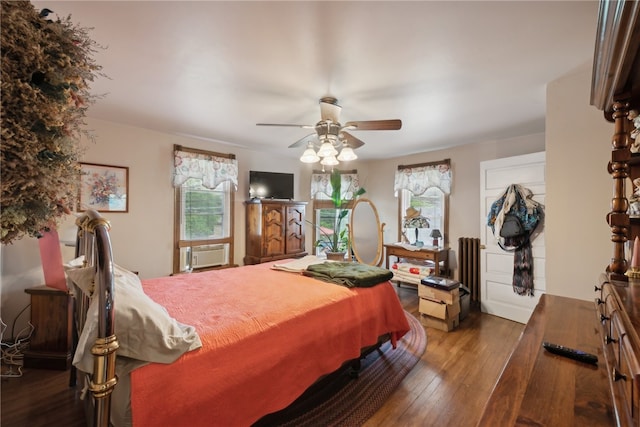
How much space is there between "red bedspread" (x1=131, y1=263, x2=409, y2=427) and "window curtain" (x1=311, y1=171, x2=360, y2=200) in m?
2.97

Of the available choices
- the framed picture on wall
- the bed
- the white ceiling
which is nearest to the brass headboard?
the bed

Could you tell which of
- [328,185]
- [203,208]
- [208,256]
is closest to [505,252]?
[328,185]

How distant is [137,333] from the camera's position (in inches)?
40.7

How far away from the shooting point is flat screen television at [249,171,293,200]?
4180 mm

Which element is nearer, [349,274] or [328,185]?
[349,274]

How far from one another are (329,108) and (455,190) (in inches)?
112

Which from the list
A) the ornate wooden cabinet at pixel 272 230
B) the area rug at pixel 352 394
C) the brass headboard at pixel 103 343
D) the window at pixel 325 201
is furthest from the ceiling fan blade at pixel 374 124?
the window at pixel 325 201

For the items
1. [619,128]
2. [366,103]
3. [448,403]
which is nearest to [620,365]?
[619,128]

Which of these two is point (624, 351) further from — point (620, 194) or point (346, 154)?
point (346, 154)

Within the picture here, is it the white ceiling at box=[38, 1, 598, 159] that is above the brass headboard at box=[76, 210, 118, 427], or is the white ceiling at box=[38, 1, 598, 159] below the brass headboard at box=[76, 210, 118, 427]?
above

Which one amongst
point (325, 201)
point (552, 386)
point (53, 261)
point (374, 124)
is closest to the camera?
point (552, 386)

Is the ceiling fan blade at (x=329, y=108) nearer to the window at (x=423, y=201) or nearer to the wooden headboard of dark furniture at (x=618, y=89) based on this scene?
the wooden headboard of dark furniture at (x=618, y=89)

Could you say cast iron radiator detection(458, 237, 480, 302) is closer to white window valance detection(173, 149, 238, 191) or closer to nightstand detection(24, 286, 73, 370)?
white window valance detection(173, 149, 238, 191)

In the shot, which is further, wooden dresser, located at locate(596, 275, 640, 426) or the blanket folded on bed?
the blanket folded on bed
